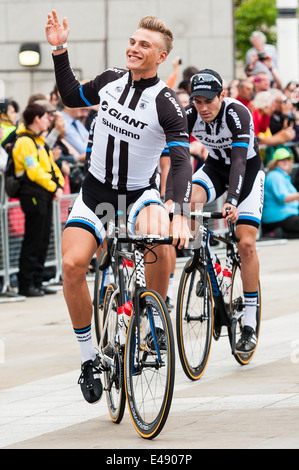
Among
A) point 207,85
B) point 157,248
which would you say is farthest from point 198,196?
point 157,248

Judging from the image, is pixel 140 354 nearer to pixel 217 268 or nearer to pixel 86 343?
pixel 86 343

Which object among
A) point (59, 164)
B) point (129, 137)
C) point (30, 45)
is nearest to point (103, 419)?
point (129, 137)

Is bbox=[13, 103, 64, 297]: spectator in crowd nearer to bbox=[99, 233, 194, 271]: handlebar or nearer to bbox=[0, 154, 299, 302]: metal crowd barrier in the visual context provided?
bbox=[0, 154, 299, 302]: metal crowd barrier

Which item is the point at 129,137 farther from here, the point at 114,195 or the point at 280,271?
the point at 280,271

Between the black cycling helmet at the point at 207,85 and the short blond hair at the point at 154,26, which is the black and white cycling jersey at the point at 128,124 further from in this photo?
the black cycling helmet at the point at 207,85

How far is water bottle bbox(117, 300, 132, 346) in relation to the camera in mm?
6195

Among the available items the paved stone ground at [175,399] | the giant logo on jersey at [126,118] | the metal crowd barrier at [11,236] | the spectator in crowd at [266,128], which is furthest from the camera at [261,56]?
the giant logo on jersey at [126,118]

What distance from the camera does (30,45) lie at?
19.3 m

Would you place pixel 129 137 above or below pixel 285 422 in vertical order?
above

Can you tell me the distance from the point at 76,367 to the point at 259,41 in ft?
42.3

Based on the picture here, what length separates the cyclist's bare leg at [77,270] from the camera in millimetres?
6273

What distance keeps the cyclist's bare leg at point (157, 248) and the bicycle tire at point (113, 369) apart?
0.24 meters

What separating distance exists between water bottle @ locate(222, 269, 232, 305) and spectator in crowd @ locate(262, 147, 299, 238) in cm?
773
